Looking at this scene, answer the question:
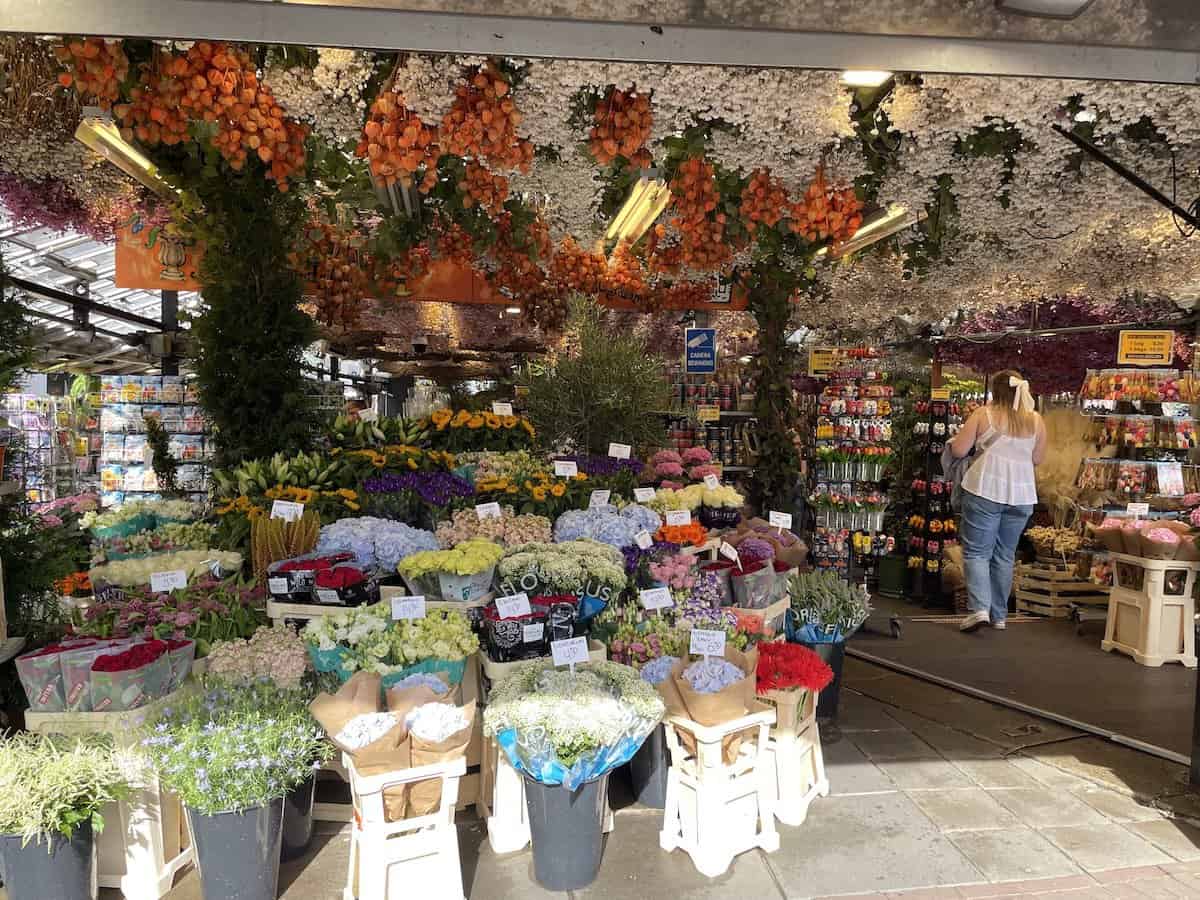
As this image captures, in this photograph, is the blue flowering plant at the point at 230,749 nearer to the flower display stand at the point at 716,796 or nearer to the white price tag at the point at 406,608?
the white price tag at the point at 406,608

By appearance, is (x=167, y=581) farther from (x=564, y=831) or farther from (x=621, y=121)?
(x=621, y=121)

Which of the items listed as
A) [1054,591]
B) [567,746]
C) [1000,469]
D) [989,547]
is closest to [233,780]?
[567,746]

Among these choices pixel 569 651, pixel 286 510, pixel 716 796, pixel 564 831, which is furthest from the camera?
pixel 286 510

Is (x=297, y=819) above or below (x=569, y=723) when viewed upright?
below

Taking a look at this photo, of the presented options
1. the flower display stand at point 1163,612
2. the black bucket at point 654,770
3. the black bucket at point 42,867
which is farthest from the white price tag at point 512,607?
the flower display stand at point 1163,612

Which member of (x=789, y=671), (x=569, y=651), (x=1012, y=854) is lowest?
(x=1012, y=854)

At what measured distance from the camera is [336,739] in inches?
101

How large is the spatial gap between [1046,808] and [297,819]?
2.98 meters

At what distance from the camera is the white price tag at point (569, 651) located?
→ 3033 mm

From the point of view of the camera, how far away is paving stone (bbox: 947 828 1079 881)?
116 inches

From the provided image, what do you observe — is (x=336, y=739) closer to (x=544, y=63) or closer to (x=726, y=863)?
(x=726, y=863)

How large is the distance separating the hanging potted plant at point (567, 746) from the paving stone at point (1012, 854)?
4.36 feet

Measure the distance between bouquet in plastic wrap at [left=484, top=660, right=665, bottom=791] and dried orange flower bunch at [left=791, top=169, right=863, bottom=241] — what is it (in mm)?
2622

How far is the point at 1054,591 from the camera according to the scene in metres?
7.24
